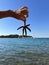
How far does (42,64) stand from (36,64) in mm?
434

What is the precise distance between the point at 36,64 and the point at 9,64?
1.95m

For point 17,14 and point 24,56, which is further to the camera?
point 24,56

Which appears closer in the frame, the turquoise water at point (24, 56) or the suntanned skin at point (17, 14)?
the suntanned skin at point (17, 14)

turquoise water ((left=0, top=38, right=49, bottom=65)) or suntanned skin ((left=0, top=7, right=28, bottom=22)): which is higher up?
suntanned skin ((left=0, top=7, right=28, bottom=22))

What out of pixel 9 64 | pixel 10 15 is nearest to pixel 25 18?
pixel 10 15

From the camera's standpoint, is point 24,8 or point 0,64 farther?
point 0,64

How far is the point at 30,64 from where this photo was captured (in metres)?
14.0

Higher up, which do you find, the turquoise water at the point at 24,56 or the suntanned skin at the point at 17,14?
the suntanned skin at the point at 17,14

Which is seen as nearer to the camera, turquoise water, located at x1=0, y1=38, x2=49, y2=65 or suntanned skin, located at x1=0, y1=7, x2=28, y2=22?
suntanned skin, located at x1=0, y1=7, x2=28, y2=22

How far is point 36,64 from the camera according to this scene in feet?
45.1

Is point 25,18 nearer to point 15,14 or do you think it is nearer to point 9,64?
point 15,14

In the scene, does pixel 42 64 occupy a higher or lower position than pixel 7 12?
lower

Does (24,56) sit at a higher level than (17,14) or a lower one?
lower

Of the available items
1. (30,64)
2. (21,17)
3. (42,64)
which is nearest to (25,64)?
(30,64)
